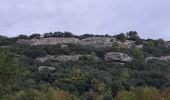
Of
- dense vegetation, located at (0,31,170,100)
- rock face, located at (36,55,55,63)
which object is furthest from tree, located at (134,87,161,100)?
rock face, located at (36,55,55,63)

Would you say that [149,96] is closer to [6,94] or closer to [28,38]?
[6,94]

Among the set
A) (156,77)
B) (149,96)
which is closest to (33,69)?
(156,77)

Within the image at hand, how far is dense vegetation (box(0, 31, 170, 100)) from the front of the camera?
156 ft

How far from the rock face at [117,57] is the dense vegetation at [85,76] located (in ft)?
4.09

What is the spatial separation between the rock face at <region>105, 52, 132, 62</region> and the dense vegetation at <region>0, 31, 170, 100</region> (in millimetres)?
1246

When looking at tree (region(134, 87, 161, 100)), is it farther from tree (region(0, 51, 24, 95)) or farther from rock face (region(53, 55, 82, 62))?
rock face (region(53, 55, 82, 62))

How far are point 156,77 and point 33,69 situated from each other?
20.9m

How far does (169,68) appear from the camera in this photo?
11031 cm

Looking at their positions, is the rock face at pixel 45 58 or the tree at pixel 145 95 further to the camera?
the rock face at pixel 45 58

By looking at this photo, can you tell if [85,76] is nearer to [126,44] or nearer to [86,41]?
[126,44]

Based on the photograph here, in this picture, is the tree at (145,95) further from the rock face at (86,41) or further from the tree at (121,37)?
the tree at (121,37)

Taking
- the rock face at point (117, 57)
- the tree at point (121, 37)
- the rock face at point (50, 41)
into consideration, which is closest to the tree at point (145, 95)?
the rock face at point (117, 57)

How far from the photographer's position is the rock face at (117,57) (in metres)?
127

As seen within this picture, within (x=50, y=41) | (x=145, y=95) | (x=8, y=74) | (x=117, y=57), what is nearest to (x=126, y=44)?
(x=50, y=41)
